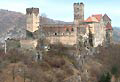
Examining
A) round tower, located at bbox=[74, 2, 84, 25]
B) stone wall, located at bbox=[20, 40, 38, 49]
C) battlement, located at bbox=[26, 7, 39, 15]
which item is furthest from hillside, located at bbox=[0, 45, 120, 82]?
battlement, located at bbox=[26, 7, 39, 15]

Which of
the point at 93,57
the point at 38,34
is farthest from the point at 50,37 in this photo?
the point at 93,57

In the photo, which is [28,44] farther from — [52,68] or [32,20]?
[52,68]

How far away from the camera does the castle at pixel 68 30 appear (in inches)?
2470

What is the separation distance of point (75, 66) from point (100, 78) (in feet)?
17.2

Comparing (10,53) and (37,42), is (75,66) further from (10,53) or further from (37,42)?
(10,53)

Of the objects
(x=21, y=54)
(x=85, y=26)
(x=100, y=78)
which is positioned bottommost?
(x=100, y=78)

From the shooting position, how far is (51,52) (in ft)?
199

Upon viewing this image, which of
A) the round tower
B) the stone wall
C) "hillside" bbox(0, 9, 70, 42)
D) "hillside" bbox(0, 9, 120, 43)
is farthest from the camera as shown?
"hillside" bbox(0, 9, 120, 43)

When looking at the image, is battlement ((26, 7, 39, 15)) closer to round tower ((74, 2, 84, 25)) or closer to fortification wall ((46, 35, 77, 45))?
fortification wall ((46, 35, 77, 45))

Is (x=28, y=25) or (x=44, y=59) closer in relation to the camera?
(x=44, y=59)

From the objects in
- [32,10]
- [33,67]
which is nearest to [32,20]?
[32,10]

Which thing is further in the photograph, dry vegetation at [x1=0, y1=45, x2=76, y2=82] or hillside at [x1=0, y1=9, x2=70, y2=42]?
hillside at [x1=0, y1=9, x2=70, y2=42]

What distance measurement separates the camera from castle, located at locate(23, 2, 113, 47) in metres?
62.8

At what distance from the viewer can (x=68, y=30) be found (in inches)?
2499
